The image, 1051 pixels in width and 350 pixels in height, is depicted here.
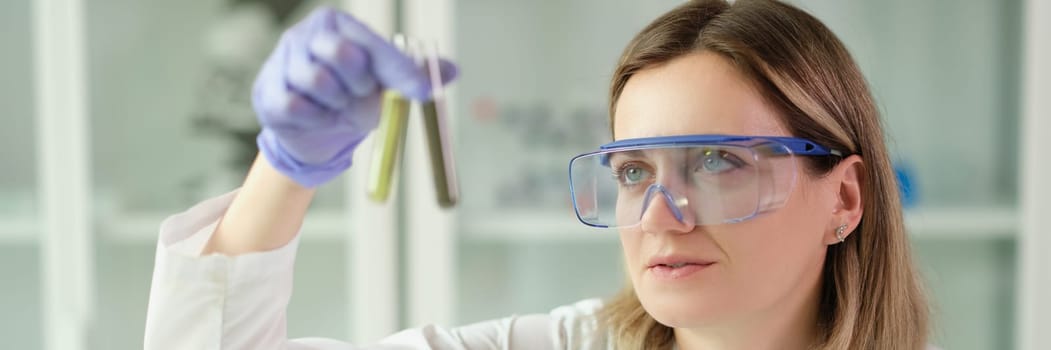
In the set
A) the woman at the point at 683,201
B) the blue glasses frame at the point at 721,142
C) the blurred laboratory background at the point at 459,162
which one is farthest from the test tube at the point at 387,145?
the blurred laboratory background at the point at 459,162

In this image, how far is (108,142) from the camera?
7.66ft

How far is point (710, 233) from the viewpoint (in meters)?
1.18

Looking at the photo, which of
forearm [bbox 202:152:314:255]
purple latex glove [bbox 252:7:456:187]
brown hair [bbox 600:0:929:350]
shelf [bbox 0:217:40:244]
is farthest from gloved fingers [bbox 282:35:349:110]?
shelf [bbox 0:217:40:244]

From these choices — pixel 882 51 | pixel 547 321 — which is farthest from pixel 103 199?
pixel 882 51

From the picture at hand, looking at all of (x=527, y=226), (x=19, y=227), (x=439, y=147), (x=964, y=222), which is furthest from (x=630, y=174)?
(x=19, y=227)

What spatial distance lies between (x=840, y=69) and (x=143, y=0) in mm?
1794

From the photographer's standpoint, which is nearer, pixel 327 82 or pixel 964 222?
pixel 327 82

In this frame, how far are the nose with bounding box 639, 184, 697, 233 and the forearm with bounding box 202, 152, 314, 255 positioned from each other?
406 mm

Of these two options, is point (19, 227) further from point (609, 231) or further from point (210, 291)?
point (210, 291)

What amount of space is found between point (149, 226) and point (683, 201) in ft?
5.39

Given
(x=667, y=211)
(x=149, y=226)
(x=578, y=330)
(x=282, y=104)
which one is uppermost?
(x=282, y=104)

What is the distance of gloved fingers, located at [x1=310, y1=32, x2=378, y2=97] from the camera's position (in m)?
0.83

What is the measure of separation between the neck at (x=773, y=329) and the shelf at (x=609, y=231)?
103 cm

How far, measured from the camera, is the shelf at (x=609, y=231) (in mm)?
2348
